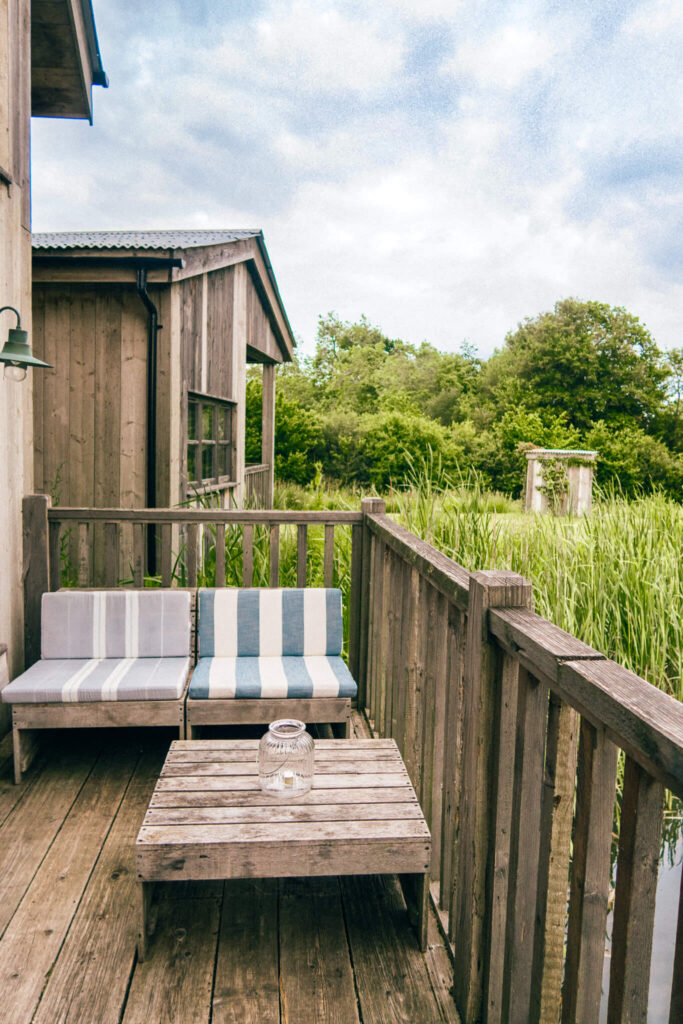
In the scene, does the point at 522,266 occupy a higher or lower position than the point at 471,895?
higher

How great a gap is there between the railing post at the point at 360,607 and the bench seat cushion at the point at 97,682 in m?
0.98

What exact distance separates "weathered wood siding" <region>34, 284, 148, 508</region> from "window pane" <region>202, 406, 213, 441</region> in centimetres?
142

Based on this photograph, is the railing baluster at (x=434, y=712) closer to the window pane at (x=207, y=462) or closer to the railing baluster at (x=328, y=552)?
the railing baluster at (x=328, y=552)

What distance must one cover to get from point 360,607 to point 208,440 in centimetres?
417

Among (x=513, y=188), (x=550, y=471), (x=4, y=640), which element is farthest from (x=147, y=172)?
A: (x=4, y=640)

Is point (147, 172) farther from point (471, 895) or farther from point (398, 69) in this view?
point (471, 895)

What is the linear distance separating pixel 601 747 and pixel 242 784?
1297 millimetres

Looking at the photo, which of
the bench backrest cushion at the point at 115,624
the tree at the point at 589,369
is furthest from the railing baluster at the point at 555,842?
the tree at the point at 589,369

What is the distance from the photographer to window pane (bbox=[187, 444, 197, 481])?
266 inches

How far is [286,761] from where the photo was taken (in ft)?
6.91

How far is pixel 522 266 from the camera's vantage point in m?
41.0

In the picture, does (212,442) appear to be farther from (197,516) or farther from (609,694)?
(609,694)

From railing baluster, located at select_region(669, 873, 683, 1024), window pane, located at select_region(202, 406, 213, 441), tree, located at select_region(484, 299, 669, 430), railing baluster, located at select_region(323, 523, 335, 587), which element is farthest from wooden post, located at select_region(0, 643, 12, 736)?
tree, located at select_region(484, 299, 669, 430)

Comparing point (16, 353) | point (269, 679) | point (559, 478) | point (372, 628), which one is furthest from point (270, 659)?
point (559, 478)
